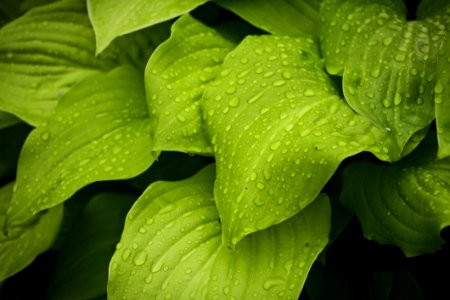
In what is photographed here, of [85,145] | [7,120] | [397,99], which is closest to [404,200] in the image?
[397,99]

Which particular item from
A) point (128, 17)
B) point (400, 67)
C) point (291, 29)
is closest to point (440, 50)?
point (400, 67)

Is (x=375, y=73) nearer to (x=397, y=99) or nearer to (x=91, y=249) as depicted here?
(x=397, y=99)

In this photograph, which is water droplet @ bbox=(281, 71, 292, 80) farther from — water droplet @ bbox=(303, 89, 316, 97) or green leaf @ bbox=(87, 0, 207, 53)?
green leaf @ bbox=(87, 0, 207, 53)

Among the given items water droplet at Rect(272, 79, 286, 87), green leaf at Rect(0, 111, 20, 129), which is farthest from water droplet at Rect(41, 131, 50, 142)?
water droplet at Rect(272, 79, 286, 87)

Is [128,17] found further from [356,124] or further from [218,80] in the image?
[356,124]

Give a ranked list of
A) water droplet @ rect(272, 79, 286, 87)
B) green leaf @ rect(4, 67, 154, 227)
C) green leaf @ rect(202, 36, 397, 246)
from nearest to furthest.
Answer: green leaf @ rect(202, 36, 397, 246) → water droplet @ rect(272, 79, 286, 87) → green leaf @ rect(4, 67, 154, 227)

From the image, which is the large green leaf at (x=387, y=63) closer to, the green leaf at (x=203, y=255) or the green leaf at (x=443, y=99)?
the green leaf at (x=443, y=99)
